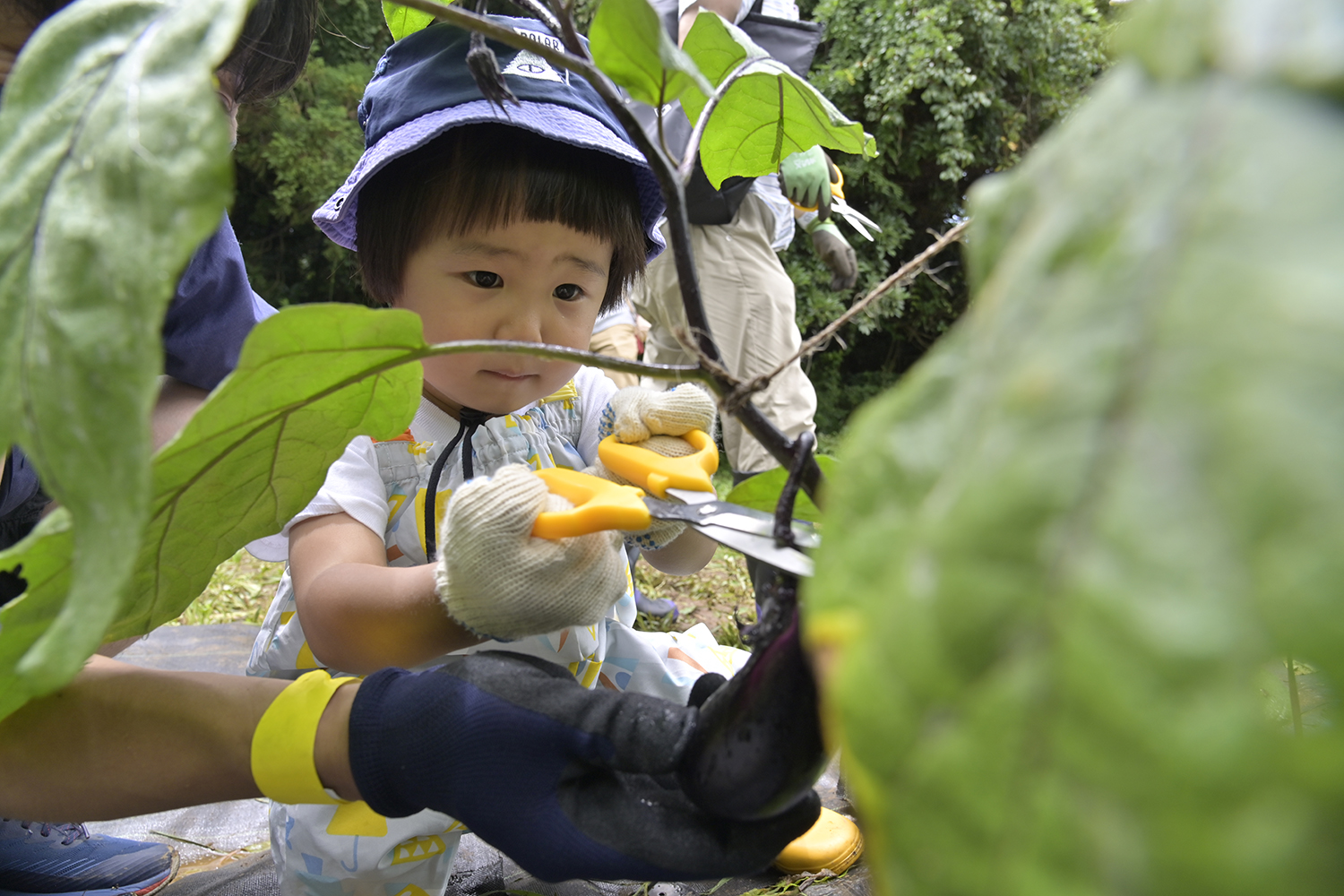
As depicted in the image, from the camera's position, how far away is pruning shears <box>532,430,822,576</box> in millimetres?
479

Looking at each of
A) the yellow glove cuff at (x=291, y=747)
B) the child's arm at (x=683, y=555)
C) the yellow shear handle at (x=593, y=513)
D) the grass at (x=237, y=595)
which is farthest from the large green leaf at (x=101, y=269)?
the grass at (x=237, y=595)

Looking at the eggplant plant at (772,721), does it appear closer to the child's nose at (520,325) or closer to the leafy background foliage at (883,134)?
the child's nose at (520,325)

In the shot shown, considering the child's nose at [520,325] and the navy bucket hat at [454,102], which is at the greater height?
the navy bucket hat at [454,102]

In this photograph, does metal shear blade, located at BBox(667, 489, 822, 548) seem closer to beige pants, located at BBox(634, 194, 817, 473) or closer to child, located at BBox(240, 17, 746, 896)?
child, located at BBox(240, 17, 746, 896)

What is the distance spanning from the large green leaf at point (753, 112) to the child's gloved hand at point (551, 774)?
0.48 meters

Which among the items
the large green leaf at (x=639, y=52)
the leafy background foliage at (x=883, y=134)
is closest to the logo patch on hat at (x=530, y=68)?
the large green leaf at (x=639, y=52)

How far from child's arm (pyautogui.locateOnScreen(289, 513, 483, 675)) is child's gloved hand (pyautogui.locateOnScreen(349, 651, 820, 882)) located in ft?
0.46

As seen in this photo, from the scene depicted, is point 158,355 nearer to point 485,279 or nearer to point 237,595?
point 485,279

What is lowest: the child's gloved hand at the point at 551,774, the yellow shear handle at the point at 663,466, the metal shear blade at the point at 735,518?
the child's gloved hand at the point at 551,774

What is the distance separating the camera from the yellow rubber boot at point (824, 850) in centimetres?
110

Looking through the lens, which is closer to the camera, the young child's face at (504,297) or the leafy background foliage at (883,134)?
the young child's face at (504,297)

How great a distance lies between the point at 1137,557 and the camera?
0.14 meters

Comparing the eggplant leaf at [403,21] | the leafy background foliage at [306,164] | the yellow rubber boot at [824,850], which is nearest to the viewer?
the eggplant leaf at [403,21]

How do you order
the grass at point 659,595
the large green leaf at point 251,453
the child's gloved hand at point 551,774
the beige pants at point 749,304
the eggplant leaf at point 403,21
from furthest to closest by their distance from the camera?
1. the grass at point 659,595
2. the beige pants at point 749,304
3. the eggplant leaf at point 403,21
4. the child's gloved hand at point 551,774
5. the large green leaf at point 251,453
